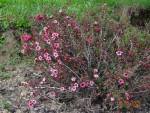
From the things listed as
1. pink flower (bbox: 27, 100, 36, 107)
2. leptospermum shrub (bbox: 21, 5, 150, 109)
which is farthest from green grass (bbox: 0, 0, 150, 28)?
pink flower (bbox: 27, 100, 36, 107)

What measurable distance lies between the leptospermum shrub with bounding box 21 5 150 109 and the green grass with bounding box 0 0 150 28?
47.0 inches

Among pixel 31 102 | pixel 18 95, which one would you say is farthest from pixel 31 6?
pixel 31 102

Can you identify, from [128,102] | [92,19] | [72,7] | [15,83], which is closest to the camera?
[128,102]

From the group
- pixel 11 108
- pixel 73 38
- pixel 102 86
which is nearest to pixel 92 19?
pixel 73 38

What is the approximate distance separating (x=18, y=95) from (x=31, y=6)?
7.40ft

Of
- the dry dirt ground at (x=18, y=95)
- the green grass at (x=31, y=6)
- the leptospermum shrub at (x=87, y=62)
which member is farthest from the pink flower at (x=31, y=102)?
the green grass at (x=31, y=6)

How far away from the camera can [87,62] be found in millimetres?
4723

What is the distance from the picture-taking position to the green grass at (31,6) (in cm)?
610

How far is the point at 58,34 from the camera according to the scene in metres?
4.63

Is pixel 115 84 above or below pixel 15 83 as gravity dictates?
below

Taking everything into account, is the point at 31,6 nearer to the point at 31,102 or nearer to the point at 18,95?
the point at 18,95

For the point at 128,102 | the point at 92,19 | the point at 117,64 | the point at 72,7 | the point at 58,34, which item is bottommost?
the point at 128,102

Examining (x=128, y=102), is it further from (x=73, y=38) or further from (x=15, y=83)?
(x=15, y=83)

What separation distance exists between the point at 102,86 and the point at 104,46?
1.57 ft
